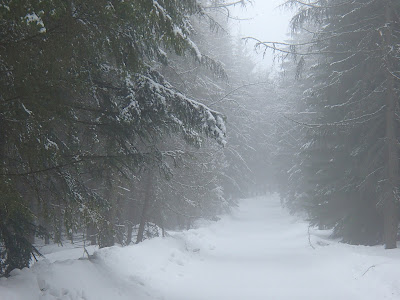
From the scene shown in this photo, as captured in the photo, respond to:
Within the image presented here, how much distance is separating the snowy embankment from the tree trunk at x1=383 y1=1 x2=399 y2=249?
748 mm

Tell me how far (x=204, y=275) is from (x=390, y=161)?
675cm

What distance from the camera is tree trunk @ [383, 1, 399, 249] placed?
11.1m

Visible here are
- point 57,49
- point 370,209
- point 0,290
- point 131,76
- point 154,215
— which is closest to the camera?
point 57,49

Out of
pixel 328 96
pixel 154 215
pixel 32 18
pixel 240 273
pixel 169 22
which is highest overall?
pixel 328 96

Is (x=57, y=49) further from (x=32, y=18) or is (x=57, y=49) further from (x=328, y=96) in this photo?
(x=328, y=96)

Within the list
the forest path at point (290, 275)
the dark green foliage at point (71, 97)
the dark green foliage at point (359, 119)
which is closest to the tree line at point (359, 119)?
the dark green foliage at point (359, 119)

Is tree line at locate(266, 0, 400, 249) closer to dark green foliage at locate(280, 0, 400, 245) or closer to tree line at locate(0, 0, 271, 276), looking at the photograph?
dark green foliage at locate(280, 0, 400, 245)

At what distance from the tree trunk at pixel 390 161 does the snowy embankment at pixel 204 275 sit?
748 millimetres

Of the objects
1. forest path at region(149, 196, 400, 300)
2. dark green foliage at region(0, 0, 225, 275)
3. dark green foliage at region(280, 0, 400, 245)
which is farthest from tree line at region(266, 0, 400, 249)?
dark green foliage at region(0, 0, 225, 275)

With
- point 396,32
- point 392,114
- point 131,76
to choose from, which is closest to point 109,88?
point 131,76

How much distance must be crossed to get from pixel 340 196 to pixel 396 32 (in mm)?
6133

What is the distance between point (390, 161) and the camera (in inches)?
444

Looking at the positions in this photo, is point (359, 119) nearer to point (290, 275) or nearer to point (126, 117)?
point (290, 275)

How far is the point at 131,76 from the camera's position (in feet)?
22.2
